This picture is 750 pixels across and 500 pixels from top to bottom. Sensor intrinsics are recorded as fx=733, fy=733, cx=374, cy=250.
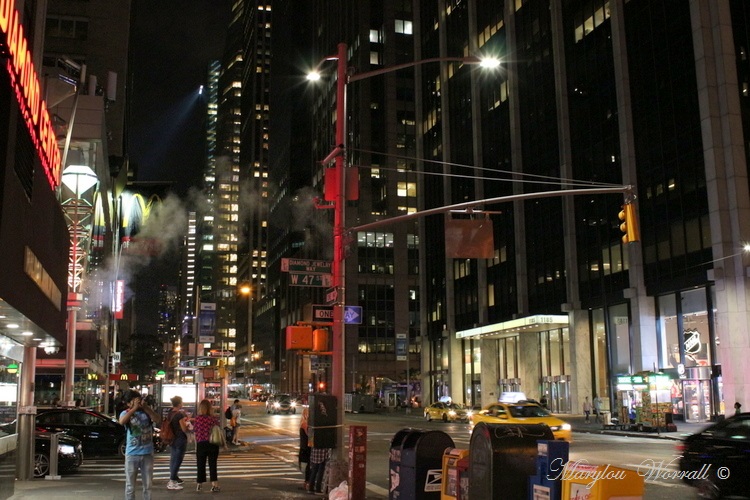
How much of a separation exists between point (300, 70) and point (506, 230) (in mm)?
111435

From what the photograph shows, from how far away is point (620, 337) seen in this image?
48406mm

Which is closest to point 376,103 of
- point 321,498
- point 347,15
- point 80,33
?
point 347,15

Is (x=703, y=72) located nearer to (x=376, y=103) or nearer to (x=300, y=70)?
(x=376, y=103)

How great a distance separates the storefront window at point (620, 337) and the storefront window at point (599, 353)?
2221 mm

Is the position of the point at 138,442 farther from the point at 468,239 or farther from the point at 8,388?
the point at 468,239

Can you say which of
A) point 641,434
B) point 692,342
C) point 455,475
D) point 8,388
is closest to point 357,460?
point 455,475

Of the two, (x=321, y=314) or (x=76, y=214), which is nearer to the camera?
(x=321, y=314)

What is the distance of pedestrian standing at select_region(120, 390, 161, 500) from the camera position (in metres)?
12.2

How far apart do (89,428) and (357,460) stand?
13.9 metres

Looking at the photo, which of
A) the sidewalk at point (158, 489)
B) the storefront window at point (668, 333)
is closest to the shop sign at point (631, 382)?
the storefront window at point (668, 333)

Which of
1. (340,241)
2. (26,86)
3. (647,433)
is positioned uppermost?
(26,86)

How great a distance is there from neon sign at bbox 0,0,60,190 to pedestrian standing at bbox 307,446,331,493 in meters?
7.27

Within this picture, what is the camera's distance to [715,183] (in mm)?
39031

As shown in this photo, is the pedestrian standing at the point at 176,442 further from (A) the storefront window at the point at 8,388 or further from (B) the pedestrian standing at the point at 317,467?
(A) the storefront window at the point at 8,388
